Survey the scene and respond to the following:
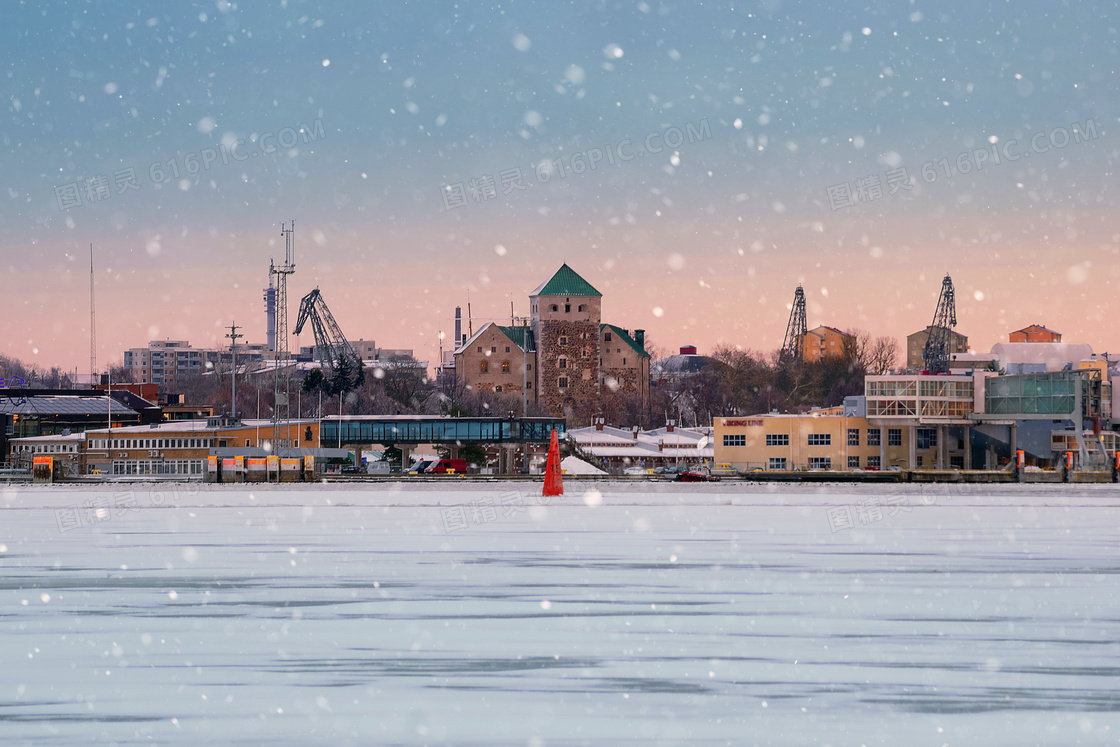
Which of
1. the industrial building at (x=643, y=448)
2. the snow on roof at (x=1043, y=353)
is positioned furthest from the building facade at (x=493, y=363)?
the snow on roof at (x=1043, y=353)

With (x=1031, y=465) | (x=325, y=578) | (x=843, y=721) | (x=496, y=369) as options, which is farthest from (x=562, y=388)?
(x=843, y=721)

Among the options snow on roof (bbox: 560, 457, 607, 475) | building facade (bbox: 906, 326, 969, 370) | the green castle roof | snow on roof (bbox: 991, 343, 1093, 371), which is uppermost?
the green castle roof

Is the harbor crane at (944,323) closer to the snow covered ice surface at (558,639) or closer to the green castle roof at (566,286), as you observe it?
the green castle roof at (566,286)

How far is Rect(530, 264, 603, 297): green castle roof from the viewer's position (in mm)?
163750

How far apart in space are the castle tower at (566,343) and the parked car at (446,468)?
231 feet

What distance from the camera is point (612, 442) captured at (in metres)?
118

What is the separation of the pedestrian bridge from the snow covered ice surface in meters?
72.4

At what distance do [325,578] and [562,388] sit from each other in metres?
138

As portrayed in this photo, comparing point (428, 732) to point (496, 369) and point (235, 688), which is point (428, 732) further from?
point (496, 369)

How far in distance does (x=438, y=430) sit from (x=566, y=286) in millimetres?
63321

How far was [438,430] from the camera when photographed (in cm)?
10444

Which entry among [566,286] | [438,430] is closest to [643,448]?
[438,430]

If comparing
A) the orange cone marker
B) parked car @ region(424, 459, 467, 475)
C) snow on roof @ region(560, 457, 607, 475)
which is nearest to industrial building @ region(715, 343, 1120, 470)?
snow on roof @ region(560, 457, 607, 475)

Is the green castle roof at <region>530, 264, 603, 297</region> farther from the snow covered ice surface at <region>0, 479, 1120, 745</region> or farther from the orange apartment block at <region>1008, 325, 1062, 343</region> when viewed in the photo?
the snow covered ice surface at <region>0, 479, 1120, 745</region>
